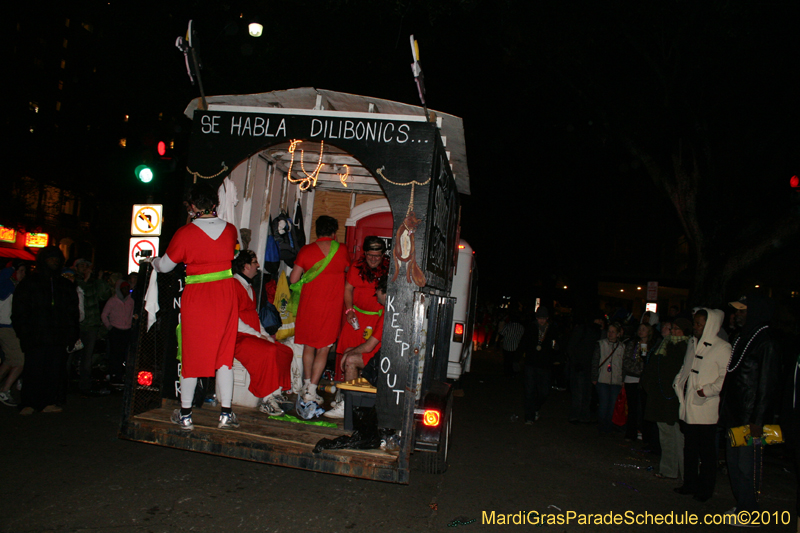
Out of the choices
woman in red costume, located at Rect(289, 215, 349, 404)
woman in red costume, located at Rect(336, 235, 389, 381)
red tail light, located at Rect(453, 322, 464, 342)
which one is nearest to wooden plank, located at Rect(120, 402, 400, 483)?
woman in red costume, located at Rect(289, 215, 349, 404)

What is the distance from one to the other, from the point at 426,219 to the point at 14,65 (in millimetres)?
25358

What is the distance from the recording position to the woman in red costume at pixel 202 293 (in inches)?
170

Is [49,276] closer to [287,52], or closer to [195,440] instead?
[195,440]

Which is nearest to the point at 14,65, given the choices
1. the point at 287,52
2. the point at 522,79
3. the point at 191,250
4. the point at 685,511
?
the point at 287,52

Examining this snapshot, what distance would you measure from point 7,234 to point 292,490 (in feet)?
100

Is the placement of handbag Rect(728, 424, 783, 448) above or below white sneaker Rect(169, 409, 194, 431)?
above

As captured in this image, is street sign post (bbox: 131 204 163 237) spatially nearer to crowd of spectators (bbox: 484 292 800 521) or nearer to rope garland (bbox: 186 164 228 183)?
rope garland (bbox: 186 164 228 183)

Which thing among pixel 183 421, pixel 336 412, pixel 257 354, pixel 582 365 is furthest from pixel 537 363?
pixel 183 421

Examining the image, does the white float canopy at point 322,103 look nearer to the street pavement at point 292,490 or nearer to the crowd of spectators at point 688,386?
the crowd of spectators at point 688,386

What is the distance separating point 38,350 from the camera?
21.5 ft

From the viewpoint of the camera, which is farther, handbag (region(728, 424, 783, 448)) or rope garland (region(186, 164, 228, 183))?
rope garland (region(186, 164, 228, 183))

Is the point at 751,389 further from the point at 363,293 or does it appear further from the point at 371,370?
the point at 363,293

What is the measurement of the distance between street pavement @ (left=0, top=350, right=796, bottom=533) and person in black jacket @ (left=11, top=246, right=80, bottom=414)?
33 centimetres

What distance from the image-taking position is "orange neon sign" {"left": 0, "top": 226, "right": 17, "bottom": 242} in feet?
90.3
